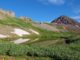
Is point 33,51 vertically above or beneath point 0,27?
beneath

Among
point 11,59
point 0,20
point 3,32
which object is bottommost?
point 11,59

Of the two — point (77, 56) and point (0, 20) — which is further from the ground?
point (0, 20)

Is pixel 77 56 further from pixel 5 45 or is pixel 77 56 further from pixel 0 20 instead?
pixel 0 20

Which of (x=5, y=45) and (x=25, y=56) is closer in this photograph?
(x=25, y=56)

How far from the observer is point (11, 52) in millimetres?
26219

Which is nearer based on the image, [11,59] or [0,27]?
[11,59]

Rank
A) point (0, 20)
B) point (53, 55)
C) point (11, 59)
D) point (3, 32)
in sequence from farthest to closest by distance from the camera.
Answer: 1. point (0, 20)
2. point (3, 32)
3. point (53, 55)
4. point (11, 59)

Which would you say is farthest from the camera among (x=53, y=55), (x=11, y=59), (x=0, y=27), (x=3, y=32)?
(x=0, y=27)

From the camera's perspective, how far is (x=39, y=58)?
82.9 ft

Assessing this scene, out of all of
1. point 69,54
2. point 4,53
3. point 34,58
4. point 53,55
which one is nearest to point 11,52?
point 4,53

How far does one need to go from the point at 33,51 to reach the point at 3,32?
2844 inches

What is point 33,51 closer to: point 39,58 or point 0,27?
point 39,58

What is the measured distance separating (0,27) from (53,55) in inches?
3273

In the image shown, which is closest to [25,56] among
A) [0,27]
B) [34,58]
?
[34,58]
